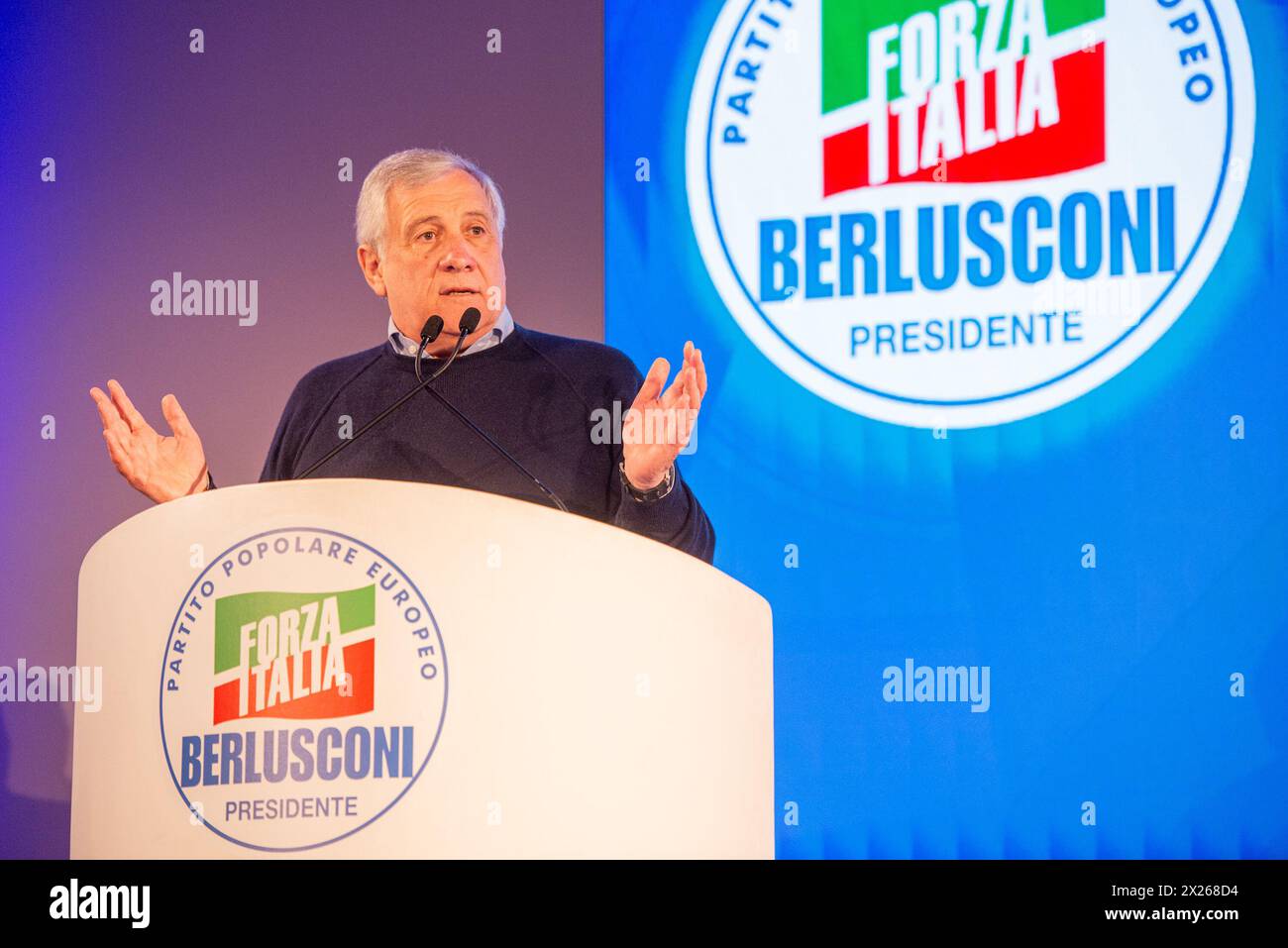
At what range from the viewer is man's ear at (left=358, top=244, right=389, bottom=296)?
9.20 feet

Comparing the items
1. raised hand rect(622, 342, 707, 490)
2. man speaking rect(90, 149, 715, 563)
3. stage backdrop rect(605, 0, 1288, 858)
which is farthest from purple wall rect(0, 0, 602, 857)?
raised hand rect(622, 342, 707, 490)

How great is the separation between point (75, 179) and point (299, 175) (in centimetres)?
55

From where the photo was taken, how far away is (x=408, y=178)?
2703 millimetres

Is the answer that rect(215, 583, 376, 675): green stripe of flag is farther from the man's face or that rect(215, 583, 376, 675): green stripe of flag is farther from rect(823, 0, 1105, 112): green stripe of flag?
rect(823, 0, 1105, 112): green stripe of flag

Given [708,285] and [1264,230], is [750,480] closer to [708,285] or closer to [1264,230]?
[708,285]

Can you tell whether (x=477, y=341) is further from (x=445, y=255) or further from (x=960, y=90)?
(x=960, y=90)

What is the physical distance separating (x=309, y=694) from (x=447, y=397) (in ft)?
3.16

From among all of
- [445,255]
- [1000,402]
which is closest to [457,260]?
[445,255]

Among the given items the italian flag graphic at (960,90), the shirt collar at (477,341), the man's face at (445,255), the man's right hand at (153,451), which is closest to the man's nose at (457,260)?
the man's face at (445,255)

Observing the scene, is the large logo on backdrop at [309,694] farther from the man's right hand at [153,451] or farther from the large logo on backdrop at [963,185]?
the large logo on backdrop at [963,185]

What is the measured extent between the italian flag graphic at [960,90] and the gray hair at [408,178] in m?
0.74

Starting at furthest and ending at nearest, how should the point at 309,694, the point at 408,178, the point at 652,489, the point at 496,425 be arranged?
1. the point at 408,178
2. the point at 496,425
3. the point at 652,489
4. the point at 309,694
